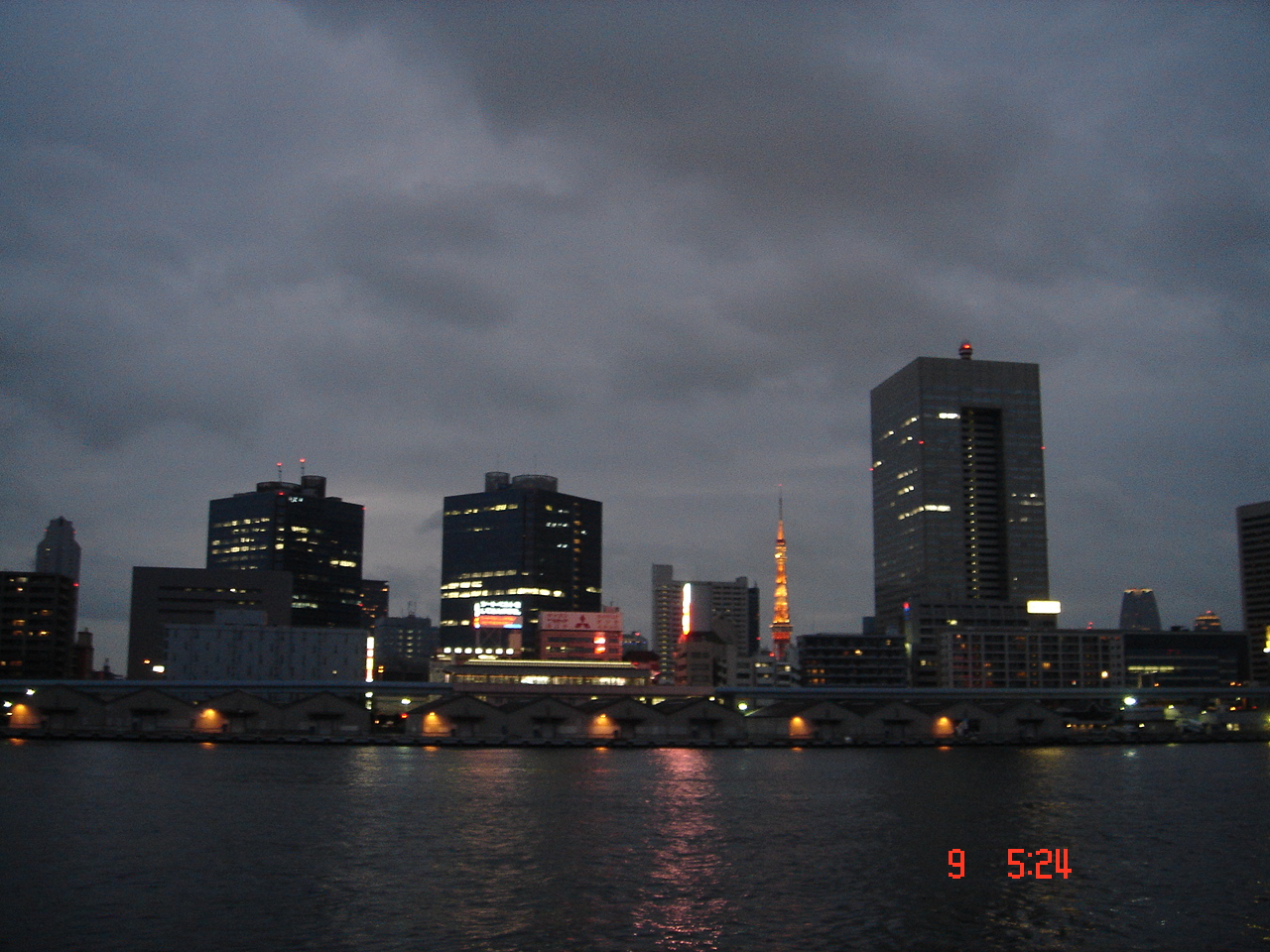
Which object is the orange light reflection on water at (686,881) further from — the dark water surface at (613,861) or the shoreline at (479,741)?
the shoreline at (479,741)

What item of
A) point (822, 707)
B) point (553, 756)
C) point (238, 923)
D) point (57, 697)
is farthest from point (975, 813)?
point (57, 697)

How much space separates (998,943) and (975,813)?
34573mm

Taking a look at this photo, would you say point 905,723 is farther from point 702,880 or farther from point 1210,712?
point 702,880

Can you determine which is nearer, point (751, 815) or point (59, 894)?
point (59, 894)

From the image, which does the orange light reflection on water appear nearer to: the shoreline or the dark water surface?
the dark water surface

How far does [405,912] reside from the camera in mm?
42719

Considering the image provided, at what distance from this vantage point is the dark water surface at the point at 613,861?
4006cm

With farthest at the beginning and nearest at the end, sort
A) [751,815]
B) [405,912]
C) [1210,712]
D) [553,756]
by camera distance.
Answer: [1210,712], [553,756], [751,815], [405,912]
